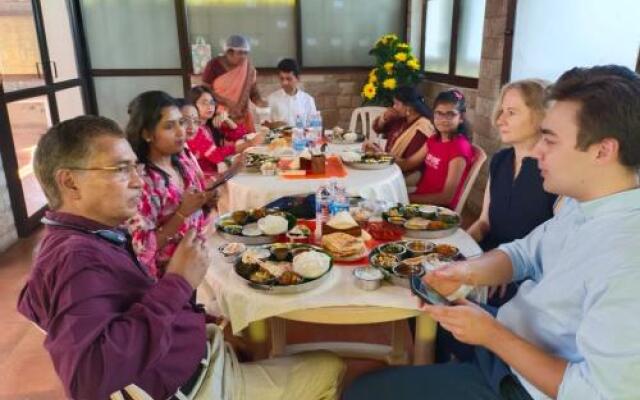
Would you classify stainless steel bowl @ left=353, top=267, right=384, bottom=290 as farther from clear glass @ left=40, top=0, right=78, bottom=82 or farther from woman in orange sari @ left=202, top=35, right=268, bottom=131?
clear glass @ left=40, top=0, right=78, bottom=82

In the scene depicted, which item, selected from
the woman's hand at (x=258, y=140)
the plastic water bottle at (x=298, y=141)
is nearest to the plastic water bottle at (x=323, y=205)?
the plastic water bottle at (x=298, y=141)

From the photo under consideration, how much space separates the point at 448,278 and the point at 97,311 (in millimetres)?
875

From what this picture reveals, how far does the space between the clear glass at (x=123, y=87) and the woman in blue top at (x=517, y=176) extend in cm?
425

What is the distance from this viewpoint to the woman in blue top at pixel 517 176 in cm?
169

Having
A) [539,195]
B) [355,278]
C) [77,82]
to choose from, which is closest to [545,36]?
[539,195]

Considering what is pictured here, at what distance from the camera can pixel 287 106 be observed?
4.10m

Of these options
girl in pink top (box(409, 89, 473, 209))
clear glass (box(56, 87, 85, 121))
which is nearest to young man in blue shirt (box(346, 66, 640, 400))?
girl in pink top (box(409, 89, 473, 209))

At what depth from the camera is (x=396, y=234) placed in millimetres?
1574

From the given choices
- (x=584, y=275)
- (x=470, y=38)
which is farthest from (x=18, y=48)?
(x=584, y=275)

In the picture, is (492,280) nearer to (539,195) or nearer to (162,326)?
(539,195)

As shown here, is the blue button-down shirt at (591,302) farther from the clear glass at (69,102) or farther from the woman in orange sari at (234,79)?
the clear glass at (69,102)

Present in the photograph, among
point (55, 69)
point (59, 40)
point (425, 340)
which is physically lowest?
point (425, 340)

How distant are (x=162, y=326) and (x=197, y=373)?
299mm

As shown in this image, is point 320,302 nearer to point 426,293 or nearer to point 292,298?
point 292,298
